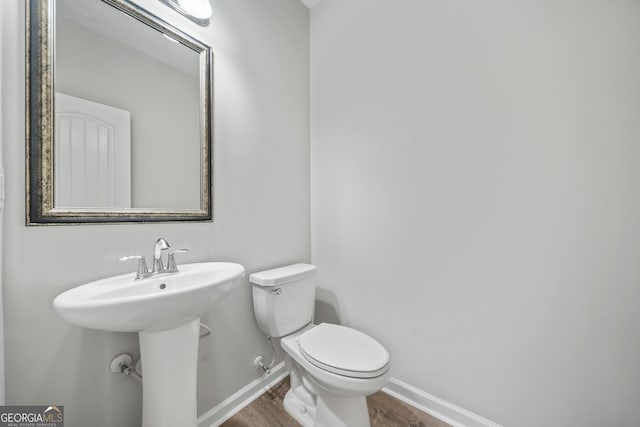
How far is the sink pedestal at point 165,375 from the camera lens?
825 mm

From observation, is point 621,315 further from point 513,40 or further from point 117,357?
point 117,357

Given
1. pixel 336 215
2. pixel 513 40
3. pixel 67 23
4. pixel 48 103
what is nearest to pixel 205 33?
pixel 67 23

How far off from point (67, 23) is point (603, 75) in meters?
1.91

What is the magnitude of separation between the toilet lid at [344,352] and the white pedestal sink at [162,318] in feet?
1.61

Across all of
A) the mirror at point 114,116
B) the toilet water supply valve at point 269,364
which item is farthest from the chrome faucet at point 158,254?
the toilet water supply valve at point 269,364

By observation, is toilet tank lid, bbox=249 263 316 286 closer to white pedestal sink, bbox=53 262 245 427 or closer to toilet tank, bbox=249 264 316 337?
toilet tank, bbox=249 264 316 337

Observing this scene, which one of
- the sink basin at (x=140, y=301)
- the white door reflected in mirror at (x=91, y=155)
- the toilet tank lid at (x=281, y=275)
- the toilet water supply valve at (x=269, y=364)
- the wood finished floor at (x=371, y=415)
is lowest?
the wood finished floor at (x=371, y=415)

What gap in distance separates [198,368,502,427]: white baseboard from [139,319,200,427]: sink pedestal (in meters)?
0.36

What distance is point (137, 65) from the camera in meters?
0.99

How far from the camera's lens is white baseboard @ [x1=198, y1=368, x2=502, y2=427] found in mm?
1129

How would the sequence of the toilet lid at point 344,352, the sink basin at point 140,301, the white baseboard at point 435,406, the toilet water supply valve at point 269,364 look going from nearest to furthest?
1. the sink basin at point 140,301
2. the toilet lid at point 344,352
3. the white baseboard at point 435,406
4. the toilet water supply valve at point 269,364

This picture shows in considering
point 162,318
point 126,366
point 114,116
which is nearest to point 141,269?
point 162,318

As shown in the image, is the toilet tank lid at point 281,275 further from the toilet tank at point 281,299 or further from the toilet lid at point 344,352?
the toilet lid at point 344,352

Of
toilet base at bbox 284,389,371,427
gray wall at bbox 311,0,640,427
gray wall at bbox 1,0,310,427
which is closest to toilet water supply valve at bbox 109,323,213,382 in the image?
gray wall at bbox 1,0,310,427
